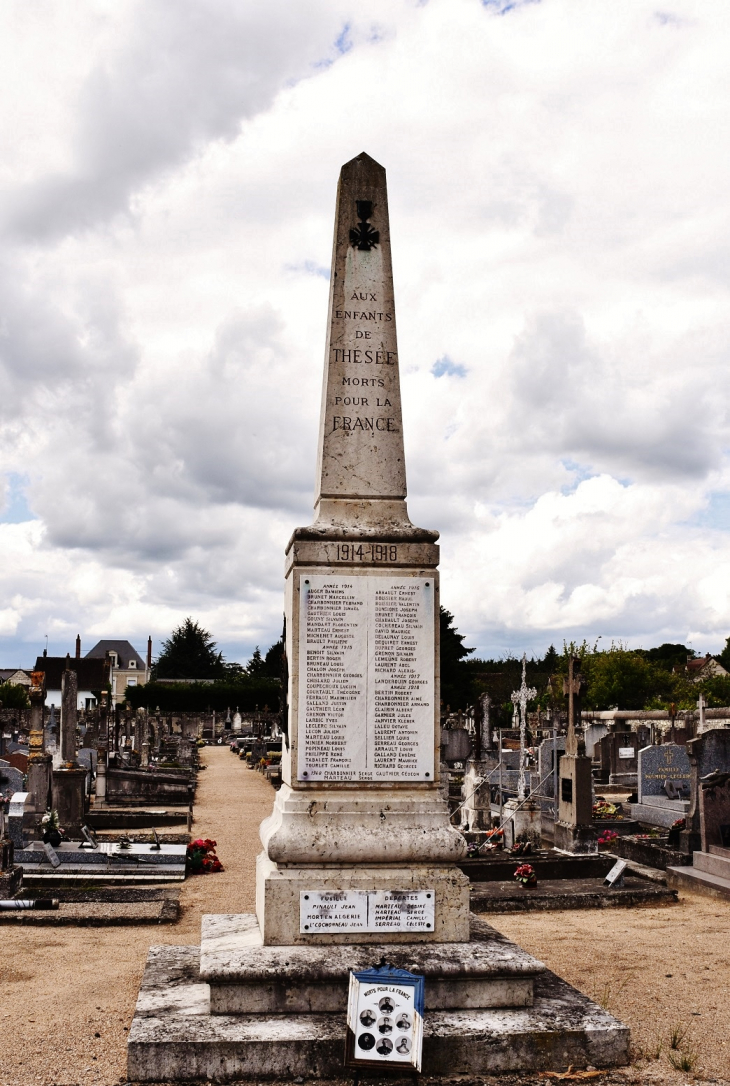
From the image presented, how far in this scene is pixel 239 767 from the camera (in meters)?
39.5

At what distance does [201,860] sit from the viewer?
13.8m

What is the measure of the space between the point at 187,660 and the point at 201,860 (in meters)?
88.1

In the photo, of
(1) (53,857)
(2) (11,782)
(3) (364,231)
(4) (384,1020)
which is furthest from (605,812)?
(4) (384,1020)

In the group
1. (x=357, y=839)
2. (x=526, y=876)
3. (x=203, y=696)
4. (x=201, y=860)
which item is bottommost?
(x=201, y=860)

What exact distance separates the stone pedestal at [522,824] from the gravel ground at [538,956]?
3040 mm

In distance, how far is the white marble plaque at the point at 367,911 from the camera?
19.6ft

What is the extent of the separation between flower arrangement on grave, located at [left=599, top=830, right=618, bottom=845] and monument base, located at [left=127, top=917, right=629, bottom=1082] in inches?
362

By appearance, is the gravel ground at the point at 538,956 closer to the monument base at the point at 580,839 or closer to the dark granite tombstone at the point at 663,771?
the monument base at the point at 580,839

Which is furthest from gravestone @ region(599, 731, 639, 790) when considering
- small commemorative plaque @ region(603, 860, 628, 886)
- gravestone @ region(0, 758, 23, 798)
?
gravestone @ region(0, 758, 23, 798)

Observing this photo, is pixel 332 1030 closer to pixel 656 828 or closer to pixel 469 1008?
pixel 469 1008

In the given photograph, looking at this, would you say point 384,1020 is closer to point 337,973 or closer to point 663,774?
point 337,973

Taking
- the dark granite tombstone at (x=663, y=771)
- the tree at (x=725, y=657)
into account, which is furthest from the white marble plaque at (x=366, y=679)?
the tree at (x=725, y=657)

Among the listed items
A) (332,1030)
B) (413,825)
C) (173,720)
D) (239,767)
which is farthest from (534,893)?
(173,720)

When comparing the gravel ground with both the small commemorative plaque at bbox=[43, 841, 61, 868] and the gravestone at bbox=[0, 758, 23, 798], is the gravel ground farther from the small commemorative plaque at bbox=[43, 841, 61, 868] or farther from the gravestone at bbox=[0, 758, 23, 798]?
the gravestone at bbox=[0, 758, 23, 798]
